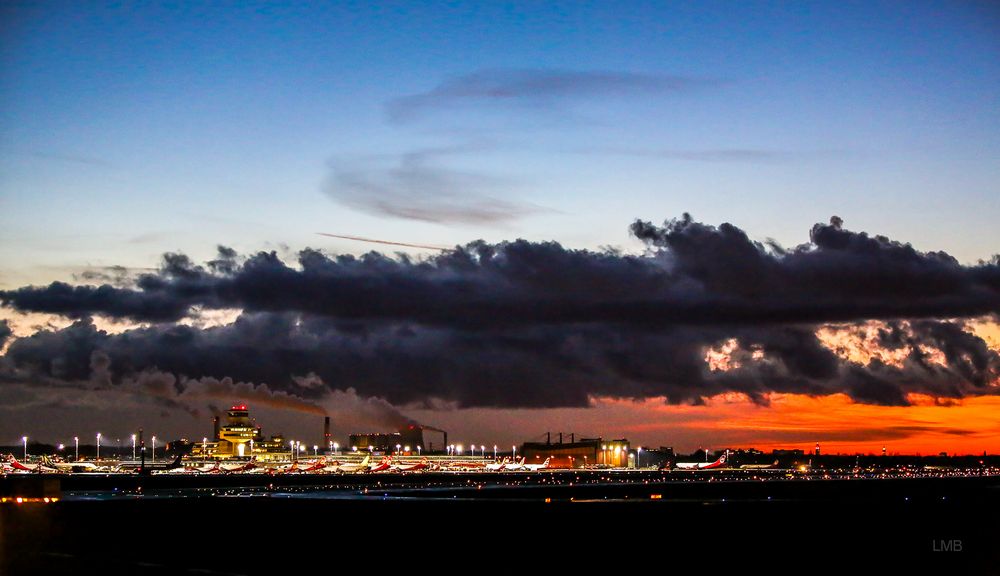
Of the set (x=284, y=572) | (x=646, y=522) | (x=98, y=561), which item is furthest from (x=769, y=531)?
(x=98, y=561)

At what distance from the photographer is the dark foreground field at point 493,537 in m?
40.2

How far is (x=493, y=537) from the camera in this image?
53781 millimetres

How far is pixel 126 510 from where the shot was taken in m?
78.5

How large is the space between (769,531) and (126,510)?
47.1m

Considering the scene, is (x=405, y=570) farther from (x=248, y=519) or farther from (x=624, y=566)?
(x=248, y=519)

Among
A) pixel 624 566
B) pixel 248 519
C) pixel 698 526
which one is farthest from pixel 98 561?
pixel 698 526

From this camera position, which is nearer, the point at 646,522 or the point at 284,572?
the point at 284,572

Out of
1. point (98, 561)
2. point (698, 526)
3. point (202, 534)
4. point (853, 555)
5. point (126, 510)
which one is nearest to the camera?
point (98, 561)

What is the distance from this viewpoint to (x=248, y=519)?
6712 centimetres

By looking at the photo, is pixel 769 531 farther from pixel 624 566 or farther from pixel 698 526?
pixel 624 566

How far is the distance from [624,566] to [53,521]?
134ft

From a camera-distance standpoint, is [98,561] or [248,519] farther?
[248,519]

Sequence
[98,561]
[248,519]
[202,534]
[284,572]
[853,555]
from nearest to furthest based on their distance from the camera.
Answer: [284,572] < [98,561] < [853,555] < [202,534] < [248,519]

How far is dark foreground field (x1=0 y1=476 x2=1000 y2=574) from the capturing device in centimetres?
4023
